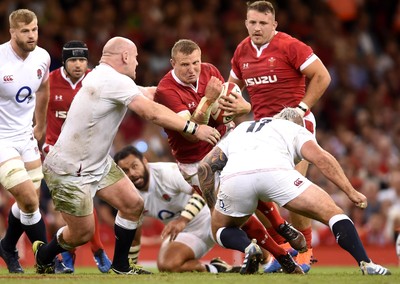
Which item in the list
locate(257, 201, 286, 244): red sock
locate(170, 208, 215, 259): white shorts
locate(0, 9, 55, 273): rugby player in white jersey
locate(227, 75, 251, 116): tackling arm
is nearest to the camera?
locate(257, 201, 286, 244): red sock

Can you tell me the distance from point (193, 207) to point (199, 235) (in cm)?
107

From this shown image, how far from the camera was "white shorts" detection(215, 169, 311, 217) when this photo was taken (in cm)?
895

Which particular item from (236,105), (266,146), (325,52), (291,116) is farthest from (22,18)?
(325,52)

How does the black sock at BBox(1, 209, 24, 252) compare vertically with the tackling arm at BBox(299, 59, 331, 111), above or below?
below

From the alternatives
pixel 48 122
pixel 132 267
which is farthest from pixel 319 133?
pixel 132 267

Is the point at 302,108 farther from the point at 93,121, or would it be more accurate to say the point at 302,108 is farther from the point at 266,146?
the point at 93,121

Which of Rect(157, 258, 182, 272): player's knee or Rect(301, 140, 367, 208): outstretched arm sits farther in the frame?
Rect(157, 258, 182, 272): player's knee

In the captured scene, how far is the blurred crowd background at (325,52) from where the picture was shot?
1688 centimetres

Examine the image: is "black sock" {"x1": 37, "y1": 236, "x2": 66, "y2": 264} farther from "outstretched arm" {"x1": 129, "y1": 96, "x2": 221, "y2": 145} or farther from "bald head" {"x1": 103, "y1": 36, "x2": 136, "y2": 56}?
"bald head" {"x1": 103, "y1": 36, "x2": 136, "y2": 56}

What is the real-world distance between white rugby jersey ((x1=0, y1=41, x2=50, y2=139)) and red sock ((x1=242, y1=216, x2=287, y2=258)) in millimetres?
2589

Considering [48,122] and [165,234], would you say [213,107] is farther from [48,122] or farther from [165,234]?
[48,122]

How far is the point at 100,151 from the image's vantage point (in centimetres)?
980

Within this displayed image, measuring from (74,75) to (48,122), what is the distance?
71 cm

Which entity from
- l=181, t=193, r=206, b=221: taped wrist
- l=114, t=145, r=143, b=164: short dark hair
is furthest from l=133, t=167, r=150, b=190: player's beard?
l=181, t=193, r=206, b=221: taped wrist
